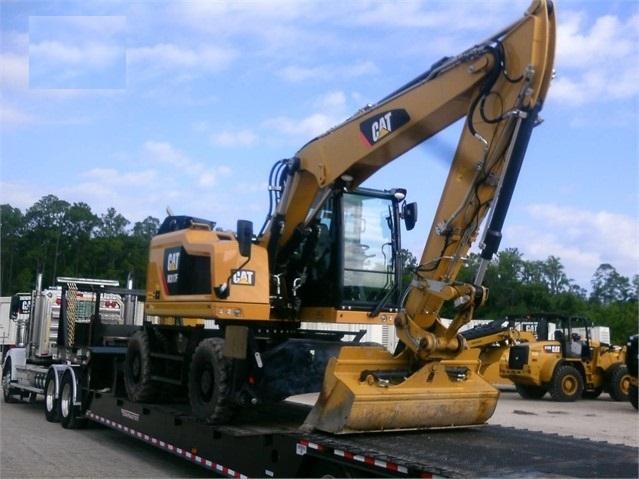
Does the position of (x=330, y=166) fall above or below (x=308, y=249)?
above

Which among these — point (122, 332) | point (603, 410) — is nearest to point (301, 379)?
point (122, 332)

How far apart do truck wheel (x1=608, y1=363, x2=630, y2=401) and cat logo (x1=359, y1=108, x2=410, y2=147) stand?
14.5 m

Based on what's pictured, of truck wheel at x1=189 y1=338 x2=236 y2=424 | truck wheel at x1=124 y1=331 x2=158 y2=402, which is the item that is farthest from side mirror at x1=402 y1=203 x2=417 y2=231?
truck wheel at x1=124 y1=331 x2=158 y2=402

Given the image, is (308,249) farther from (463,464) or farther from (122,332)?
(122,332)

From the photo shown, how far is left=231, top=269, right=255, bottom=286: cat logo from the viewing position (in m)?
9.17

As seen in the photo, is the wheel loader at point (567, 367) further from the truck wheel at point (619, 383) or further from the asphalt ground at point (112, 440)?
the asphalt ground at point (112, 440)

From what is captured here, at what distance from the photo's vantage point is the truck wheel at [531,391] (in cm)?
2100

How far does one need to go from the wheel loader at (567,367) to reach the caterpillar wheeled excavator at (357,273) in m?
11.2

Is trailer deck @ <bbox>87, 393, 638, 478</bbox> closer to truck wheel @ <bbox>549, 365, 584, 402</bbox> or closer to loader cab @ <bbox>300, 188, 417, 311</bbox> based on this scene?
loader cab @ <bbox>300, 188, 417, 311</bbox>

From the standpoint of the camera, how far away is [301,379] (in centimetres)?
884

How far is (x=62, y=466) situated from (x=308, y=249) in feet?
14.2

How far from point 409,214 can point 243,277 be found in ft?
7.36

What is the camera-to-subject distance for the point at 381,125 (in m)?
8.46

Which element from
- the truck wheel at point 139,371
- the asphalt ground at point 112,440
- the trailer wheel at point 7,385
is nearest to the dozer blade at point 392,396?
the asphalt ground at point 112,440
